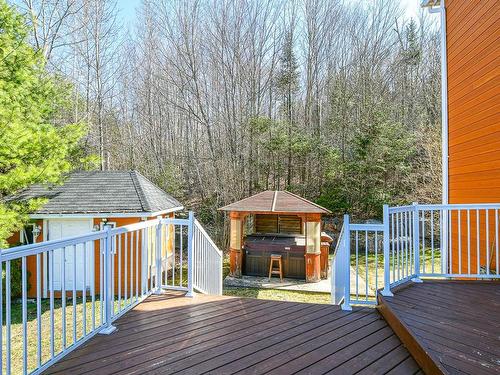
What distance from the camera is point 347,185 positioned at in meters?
14.1

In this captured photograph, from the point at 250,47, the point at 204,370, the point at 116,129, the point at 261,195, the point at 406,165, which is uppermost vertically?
the point at 250,47

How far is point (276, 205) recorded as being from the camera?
9.55 metres

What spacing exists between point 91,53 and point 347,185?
41.0ft

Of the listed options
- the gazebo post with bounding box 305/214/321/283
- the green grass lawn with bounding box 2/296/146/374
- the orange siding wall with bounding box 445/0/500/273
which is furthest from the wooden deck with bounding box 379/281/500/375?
the gazebo post with bounding box 305/214/321/283

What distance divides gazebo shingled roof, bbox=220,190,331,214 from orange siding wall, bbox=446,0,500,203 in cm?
396

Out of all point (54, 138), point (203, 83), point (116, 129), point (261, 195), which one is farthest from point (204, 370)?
point (116, 129)

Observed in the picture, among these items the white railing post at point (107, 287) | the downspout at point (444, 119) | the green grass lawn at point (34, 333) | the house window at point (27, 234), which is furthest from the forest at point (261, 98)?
the white railing post at point (107, 287)

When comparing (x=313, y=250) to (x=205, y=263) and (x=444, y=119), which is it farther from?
(x=205, y=263)

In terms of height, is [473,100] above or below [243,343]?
above

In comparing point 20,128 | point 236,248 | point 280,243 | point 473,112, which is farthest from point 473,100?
point 20,128

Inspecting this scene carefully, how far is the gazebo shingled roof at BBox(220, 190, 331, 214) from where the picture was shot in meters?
9.21

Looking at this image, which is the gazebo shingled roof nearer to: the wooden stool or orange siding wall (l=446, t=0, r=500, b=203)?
the wooden stool

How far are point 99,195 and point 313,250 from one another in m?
6.54

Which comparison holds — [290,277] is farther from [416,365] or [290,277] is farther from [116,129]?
[116,129]
